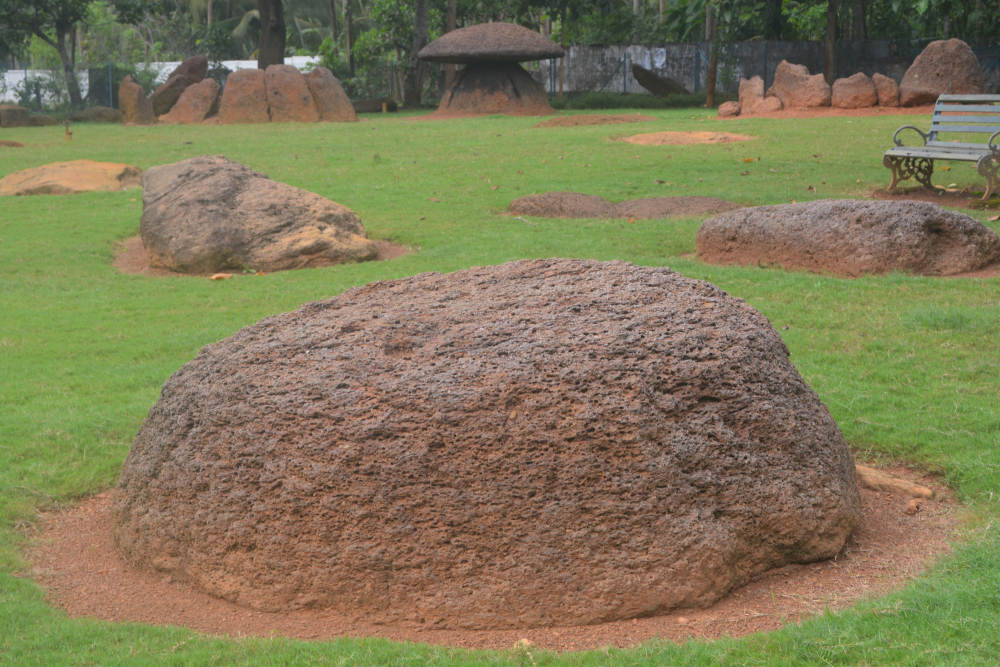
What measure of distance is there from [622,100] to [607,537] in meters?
26.8

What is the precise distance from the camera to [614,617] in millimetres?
3105

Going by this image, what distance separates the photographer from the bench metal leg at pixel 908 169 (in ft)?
37.9

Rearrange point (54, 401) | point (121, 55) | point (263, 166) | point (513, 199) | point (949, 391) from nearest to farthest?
1. point (949, 391)
2. point (54, 401)
3. point (513, 199)
4. point (263, 166)
5. point (121, 55)

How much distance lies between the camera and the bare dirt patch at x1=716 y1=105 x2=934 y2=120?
68.9 ft

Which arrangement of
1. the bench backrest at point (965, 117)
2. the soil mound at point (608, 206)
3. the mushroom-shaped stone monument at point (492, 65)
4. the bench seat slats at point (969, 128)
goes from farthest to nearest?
the mushroom-shaped stone monument at point (492, 65) → the bench backrest at point (965, 117) → the bench seat slats at point (969, 128) → the soil mound at point (608, 206)

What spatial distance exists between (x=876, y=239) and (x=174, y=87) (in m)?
25.0

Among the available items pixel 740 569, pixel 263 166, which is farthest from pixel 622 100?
pixel 740 569

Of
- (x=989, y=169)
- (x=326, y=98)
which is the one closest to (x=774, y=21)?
(x=326, y=98)

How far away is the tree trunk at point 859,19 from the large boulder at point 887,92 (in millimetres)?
6755

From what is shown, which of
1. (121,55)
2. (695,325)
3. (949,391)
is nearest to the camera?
(695,325)

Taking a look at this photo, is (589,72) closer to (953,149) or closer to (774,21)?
(774,21)

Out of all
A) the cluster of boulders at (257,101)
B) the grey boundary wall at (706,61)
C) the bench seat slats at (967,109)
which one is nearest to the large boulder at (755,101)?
the grey boundary wall at (706,61)

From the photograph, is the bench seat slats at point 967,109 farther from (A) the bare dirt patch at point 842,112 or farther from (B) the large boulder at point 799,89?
(B) the large boulder at point 799,89

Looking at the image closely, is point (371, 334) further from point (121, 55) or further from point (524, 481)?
point (121, 55)
